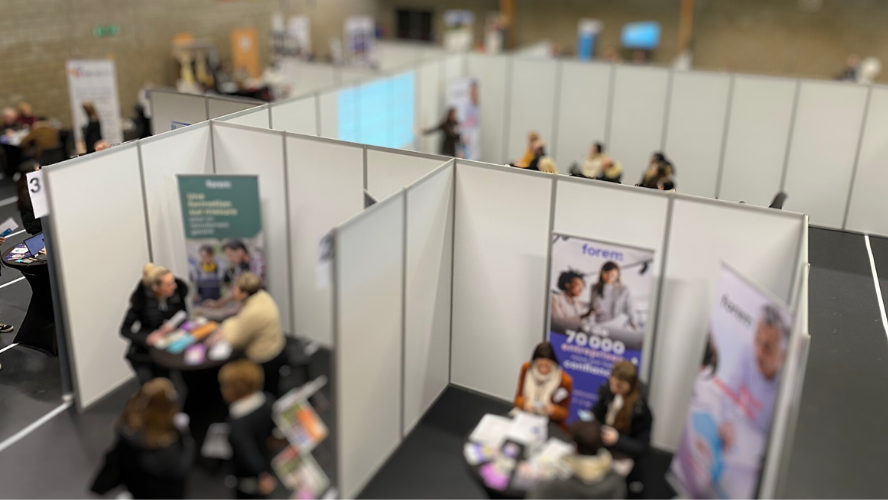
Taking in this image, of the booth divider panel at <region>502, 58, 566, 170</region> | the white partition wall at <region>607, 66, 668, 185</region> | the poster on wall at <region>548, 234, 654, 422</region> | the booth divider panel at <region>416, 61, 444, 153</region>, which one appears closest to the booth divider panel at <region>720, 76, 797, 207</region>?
the white partition wall at <region>607, 66, 668, 185</region>

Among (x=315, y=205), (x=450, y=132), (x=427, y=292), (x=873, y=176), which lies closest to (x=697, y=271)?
(x=427, y=292)

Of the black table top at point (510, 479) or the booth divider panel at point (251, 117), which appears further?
the booth divider panel at point (251, 117)

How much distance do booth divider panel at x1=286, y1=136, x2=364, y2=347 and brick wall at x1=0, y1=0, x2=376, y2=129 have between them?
25.9 ft

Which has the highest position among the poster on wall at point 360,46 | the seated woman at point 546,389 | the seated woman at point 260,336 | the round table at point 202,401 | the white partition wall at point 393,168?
the poster on wall at point 360,46

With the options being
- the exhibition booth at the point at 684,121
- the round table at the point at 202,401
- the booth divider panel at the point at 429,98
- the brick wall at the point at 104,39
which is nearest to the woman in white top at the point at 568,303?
the round table at the point at 202,401

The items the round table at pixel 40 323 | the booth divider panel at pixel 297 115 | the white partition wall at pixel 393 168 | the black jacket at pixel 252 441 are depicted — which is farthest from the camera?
the booth divider panel at pixel 297 115

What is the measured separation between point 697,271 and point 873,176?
5.52 metres

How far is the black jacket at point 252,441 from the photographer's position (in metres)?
3.99

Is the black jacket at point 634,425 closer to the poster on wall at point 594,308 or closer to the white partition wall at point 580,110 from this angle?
the poster on wall at point 594,308

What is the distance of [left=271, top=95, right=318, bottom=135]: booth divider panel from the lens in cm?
733

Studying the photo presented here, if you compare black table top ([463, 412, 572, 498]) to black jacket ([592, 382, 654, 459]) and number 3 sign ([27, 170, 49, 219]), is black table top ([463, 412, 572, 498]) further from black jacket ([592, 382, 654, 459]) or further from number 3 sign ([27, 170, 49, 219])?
number 3 sign ([27, 170, 49, 219])

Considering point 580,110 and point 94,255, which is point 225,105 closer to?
point 94,255

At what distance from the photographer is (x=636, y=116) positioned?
10.1 meters

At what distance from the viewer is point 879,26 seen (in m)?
15.0
